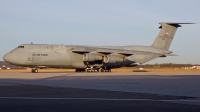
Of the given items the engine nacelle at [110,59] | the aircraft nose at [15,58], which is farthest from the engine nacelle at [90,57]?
the aircraft nose at [15,58]

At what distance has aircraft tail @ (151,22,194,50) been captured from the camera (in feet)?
154

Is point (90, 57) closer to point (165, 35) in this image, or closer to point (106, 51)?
point (106, 51)

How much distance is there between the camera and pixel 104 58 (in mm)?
42719

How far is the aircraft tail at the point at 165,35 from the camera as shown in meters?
46.9

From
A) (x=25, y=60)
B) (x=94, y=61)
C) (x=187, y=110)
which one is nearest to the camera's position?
(x=187, y=110)

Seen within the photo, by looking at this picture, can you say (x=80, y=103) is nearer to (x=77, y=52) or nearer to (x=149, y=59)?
(x=77, y=52)

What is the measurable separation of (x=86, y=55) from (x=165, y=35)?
1146 centimetres

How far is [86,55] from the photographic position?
4206cm

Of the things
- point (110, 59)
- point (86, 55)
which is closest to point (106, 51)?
point (110, 59)

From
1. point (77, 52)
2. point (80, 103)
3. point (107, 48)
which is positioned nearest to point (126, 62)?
point (107, 48)

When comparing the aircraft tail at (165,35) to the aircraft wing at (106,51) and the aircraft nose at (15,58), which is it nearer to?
the aircraft wing at (106,51)

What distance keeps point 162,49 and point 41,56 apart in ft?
52.4

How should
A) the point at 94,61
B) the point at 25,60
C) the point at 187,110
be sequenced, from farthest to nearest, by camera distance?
the point at 94,61
the point at 25,60
the point at 187,110

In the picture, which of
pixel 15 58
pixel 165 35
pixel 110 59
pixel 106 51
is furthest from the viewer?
pixel 165 35
